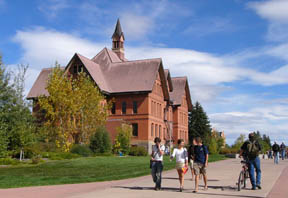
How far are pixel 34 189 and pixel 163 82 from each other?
46.8 m

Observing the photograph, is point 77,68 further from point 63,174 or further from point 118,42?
point 63,174

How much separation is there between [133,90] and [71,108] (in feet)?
41.5

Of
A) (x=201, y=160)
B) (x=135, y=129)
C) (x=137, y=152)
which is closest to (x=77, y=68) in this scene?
(x=135, y=129)

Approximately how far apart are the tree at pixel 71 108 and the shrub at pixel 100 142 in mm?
2928

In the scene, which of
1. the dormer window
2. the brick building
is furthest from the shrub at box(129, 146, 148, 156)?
the dormer window

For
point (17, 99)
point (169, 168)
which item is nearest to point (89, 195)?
point (169, 168)

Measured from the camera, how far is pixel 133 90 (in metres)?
54.4

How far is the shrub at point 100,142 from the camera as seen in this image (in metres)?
41.3

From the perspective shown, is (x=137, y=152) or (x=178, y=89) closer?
(x=137, y=152)

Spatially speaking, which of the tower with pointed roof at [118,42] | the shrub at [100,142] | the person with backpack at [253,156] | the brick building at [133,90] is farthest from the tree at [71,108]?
the person with backpack at [253,156]

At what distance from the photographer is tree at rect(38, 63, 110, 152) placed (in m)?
43.8

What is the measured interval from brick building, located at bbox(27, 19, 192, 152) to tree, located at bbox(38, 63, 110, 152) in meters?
6.36

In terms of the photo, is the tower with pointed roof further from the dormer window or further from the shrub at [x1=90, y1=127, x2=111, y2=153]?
the shrub at [x1=90, y1=127, x2=111, y2=153]

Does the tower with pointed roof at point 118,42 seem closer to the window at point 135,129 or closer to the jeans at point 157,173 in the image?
the window at point 135,129
